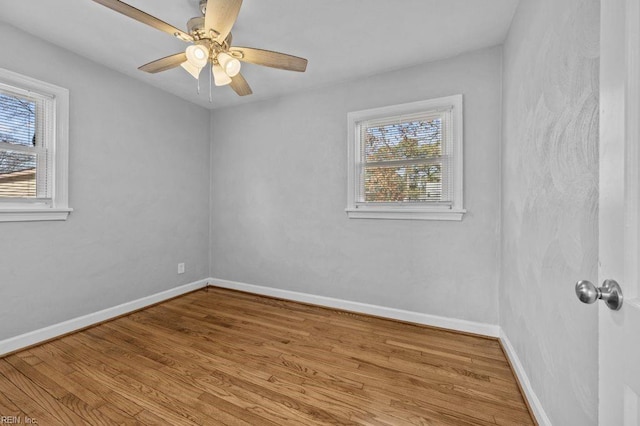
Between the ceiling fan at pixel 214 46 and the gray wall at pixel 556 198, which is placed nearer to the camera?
the gray wall at pixel 556 198

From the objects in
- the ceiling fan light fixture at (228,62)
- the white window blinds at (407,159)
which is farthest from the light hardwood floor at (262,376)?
the ceiling fan light fixture at (228,62)

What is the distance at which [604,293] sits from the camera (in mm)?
633

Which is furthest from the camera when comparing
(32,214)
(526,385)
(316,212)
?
(316,212)

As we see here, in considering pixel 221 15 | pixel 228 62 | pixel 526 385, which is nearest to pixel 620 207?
pixel 526 385

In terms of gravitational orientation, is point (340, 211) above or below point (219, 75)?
below

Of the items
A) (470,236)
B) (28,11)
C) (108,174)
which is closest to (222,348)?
(108,174)

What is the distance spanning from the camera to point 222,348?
218 cm

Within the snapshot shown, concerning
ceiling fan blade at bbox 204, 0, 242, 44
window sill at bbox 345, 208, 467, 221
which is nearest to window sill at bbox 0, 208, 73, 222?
ceiling fan blade at bbox 204, 0, 242, 44

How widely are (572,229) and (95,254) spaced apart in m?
3.52

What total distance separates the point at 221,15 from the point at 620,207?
1886 millimetres

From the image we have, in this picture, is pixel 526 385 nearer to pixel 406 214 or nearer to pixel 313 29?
pixel 406 214

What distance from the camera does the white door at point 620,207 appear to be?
1.84 feet

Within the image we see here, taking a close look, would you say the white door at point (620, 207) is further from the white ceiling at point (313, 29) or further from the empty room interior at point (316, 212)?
the white ceiling at point (313, 29)

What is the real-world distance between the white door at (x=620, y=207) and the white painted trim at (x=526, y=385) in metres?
0.92
